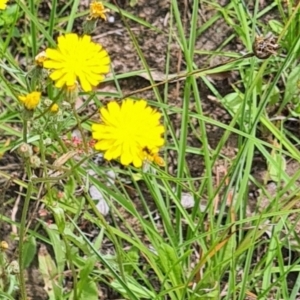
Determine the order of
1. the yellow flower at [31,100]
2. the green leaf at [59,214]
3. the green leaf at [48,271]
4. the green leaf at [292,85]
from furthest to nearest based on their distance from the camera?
the green leaf at [292,85] < the green leaf at [48,271] < the green leaf at [59,214] < the yellow flower at [31,100]

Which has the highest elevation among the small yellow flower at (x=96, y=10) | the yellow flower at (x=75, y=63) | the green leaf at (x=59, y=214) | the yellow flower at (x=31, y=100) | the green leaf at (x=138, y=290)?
the small yellow flower at (x=96, y=10)

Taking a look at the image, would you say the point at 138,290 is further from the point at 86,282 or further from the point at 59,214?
the point at 59,214

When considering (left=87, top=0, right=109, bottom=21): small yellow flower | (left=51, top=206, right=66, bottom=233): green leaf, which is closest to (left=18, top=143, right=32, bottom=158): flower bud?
(left=51, top=206, right=66, bottom=233): green leaf

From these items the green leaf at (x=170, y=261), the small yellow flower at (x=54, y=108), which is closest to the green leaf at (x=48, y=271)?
the green leaf at (x=170, y=261)

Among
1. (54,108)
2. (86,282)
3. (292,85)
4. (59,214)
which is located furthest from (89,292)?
(292,85)

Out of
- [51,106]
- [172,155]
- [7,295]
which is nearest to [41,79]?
[51,106]

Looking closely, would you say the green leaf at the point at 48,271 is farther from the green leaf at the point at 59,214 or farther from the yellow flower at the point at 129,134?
the yellow flower at the point at 129,134
